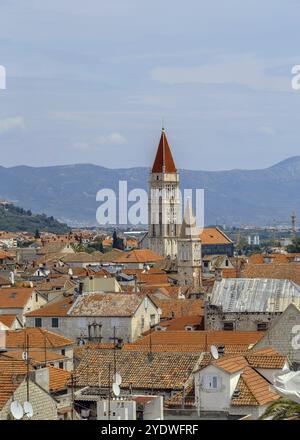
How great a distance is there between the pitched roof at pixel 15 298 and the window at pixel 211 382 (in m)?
27.1

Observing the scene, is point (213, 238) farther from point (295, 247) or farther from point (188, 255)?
point (188, 255)

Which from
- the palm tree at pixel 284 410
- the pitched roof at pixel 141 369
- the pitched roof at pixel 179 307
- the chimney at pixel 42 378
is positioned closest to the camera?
the palm tree at pixel 284 410

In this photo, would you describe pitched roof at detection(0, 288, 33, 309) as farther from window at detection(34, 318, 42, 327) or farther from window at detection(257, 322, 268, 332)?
window at detection(257, 322, 268, 332)

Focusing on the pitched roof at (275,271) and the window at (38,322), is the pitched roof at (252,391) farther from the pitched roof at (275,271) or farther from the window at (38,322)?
the pitched roof at (275,271)

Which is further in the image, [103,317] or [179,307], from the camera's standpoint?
[179,307]

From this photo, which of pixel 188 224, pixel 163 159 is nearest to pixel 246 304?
pixel 188 224

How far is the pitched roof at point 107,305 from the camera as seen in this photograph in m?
37.1

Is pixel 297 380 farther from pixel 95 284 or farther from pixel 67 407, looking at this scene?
pixel 95 284

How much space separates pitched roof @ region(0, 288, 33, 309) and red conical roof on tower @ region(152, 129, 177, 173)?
56.5 m

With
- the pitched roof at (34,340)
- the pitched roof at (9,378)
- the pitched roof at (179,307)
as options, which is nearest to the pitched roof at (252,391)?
the pitched roof at (9,378)

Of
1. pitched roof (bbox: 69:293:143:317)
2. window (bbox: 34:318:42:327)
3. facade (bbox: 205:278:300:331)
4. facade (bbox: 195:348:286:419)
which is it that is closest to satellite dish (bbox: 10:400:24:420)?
facade (bbox: 195:348:286:419)

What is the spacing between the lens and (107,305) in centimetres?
3738

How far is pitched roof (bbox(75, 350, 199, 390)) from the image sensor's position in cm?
2066

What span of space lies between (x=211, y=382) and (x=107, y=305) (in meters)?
19.3
